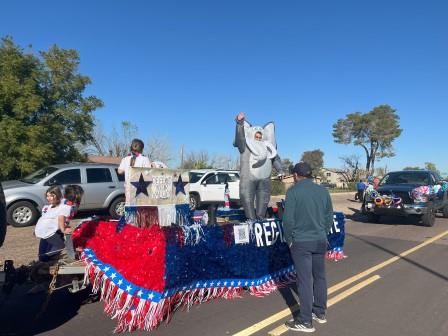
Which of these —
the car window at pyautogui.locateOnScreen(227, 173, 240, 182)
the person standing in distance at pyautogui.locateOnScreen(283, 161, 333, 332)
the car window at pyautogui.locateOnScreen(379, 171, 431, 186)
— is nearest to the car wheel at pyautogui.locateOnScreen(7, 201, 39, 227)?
the car window at pyautogui.locateOnScreen(227, 173, 240, 182)

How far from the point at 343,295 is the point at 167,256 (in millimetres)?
2664

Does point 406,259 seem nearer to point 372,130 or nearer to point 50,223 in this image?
point 50,223

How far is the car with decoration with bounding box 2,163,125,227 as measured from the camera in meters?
11.4

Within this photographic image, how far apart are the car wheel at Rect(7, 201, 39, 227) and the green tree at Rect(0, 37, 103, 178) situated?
573 cm

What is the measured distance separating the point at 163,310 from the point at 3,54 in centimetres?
1737

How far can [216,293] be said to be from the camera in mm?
5441

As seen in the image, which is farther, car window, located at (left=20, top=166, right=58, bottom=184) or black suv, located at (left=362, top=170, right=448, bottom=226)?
black suv, located at (left=362, top=170, right=448, bottom=226)

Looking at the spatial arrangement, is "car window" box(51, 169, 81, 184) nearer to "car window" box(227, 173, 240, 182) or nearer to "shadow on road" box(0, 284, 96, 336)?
"shadow on road" box(0, 284, 96, 336)

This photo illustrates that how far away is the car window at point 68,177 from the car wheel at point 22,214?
102cm

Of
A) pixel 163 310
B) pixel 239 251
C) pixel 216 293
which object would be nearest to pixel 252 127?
pixel 239 251

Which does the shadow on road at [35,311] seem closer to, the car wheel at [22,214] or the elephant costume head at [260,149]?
the elephant costume head at [260,149]

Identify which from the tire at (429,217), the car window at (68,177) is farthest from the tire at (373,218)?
the car window at (68,177)

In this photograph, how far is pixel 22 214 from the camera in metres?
11.5

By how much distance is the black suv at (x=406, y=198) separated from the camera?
42.9 feet
